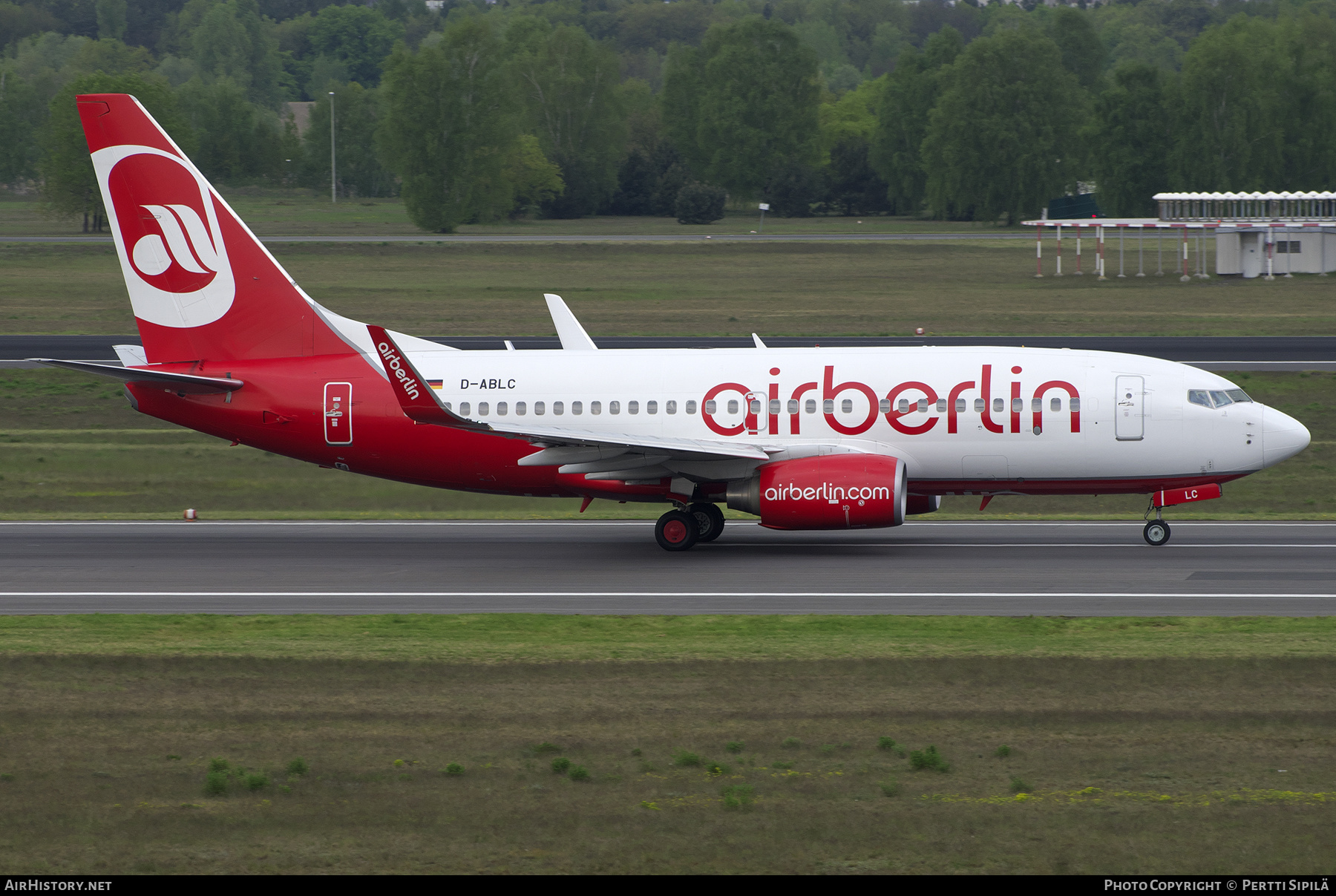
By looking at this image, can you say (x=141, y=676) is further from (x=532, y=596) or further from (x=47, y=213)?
(x=47, y=213)

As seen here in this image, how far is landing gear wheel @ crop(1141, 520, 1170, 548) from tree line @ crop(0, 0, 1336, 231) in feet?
344

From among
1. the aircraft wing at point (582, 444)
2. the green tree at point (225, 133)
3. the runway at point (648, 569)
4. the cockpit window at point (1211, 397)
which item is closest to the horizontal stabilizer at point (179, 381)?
the runway at point (648, 569)

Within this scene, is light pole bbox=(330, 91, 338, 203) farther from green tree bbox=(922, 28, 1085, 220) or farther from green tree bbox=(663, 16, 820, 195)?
green tree bbox=(922, 28, 1085, 220)

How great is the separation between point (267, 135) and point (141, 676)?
157m

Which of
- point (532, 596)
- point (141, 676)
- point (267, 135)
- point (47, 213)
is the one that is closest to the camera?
point (141, 676)

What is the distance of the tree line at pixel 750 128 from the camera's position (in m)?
131

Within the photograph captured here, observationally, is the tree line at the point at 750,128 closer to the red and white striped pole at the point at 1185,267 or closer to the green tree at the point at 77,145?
the green tree at the point at 77,145

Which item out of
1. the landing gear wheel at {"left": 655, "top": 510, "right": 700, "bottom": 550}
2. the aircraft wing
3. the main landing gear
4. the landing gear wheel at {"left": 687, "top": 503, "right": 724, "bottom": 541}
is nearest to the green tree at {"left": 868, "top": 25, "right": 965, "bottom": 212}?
the landing gear wheel at {"left": 687, "top": 503, "right": 724, "bottom": 541}

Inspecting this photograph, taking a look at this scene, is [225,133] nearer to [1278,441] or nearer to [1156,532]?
[1156,532]

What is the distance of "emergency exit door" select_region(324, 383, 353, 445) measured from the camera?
29.5 metres

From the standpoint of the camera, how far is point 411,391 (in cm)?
2673

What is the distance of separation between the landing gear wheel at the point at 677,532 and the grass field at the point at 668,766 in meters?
10.5

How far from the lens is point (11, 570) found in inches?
1061
